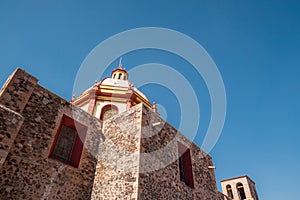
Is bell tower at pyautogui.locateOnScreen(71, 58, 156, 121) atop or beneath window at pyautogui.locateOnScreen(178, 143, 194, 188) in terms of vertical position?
atop

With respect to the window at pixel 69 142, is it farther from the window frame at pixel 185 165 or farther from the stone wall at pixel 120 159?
the window frame at pixel 185 165

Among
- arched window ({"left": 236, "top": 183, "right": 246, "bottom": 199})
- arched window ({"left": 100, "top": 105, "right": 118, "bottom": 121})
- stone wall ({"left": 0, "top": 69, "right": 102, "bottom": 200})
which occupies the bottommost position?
stone wall ({"left": 0, "top": 69, "right": 102, "bottom": 200})

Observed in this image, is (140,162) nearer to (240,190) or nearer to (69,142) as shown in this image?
(69,142)

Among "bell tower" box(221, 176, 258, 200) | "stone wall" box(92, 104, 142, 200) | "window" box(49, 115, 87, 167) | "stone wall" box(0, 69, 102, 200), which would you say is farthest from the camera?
"bell tower" box(221, 176, 258, 200)

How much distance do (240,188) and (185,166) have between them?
46.7ft

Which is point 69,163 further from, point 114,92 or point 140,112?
point 114,92

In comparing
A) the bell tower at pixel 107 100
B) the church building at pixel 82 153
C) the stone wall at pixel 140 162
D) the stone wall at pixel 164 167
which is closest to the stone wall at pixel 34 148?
the church building at pixel 82 153

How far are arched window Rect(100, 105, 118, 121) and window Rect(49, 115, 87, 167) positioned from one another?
6.09 m

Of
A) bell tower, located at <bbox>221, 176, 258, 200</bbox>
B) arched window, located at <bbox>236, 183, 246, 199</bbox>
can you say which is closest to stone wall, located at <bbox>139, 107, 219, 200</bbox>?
bell tower, located at <bbox>221, 176, 258, 200</bbox>

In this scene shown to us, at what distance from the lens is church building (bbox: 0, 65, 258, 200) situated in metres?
7.10

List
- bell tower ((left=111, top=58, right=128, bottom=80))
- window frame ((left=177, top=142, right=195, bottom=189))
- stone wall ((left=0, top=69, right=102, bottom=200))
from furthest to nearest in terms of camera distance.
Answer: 1. bell tower ((left=111, top=58, right=128, bottom=80))
2. window frame ((left=177, top=142, right=195, bottom=189))
3. stone wall ((left=0, top=69, right=102, bottom=200))

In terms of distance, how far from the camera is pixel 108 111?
53.7ft

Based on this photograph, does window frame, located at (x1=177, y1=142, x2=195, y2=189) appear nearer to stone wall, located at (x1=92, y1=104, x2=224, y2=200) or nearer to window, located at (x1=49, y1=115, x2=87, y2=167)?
stone wall, located at (x1=92, y1=104, x2=224, y2=200)

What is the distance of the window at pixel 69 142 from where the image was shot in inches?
345
